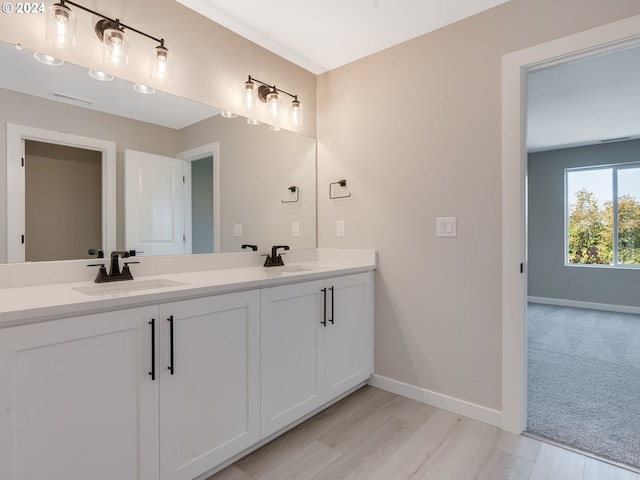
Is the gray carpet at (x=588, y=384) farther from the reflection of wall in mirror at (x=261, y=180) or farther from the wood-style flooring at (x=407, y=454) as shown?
the reflection of wall in mirror at (x=261, y=180)

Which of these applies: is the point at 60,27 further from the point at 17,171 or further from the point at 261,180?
the point at 261,180

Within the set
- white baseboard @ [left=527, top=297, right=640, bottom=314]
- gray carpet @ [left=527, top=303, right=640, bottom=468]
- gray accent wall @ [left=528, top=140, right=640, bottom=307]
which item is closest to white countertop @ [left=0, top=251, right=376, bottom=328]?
gray carpet @ [left=527, top=303, right=640, bottom=468]

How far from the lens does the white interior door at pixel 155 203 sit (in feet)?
5.95

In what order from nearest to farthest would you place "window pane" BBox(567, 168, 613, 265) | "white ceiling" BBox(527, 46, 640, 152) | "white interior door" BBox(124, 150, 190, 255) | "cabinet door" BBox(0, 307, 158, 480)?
"cabinet door" BBox(0, 307, 158, 480) < "white interior door" BBox(124, 150, 190, 255) < "white ceiling" BBox(527, 46, 640, 152) < "window pane" BBox(567, 168, 613, 265)

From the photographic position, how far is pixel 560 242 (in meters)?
5.30

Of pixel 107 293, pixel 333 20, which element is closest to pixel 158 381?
pixel 107 293

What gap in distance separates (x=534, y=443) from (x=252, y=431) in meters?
1.44

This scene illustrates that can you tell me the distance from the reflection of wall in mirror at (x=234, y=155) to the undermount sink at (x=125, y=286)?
0.25 m

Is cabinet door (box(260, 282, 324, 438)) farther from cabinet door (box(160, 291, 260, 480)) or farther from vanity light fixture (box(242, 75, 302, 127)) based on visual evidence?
vanity light fixture (box(242, 75, 302, 127))

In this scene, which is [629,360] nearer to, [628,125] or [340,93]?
[628,125]

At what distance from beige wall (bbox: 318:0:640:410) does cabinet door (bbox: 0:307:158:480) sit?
158 centimetres

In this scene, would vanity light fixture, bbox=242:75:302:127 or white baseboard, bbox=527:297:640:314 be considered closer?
vanity light fixture, bbox=242:75:302:127

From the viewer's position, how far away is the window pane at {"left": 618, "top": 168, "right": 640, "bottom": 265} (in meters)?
4.79

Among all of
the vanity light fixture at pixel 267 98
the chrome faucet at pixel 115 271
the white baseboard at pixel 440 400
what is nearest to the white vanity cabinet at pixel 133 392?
the chrome faucet at pixel 115 271
